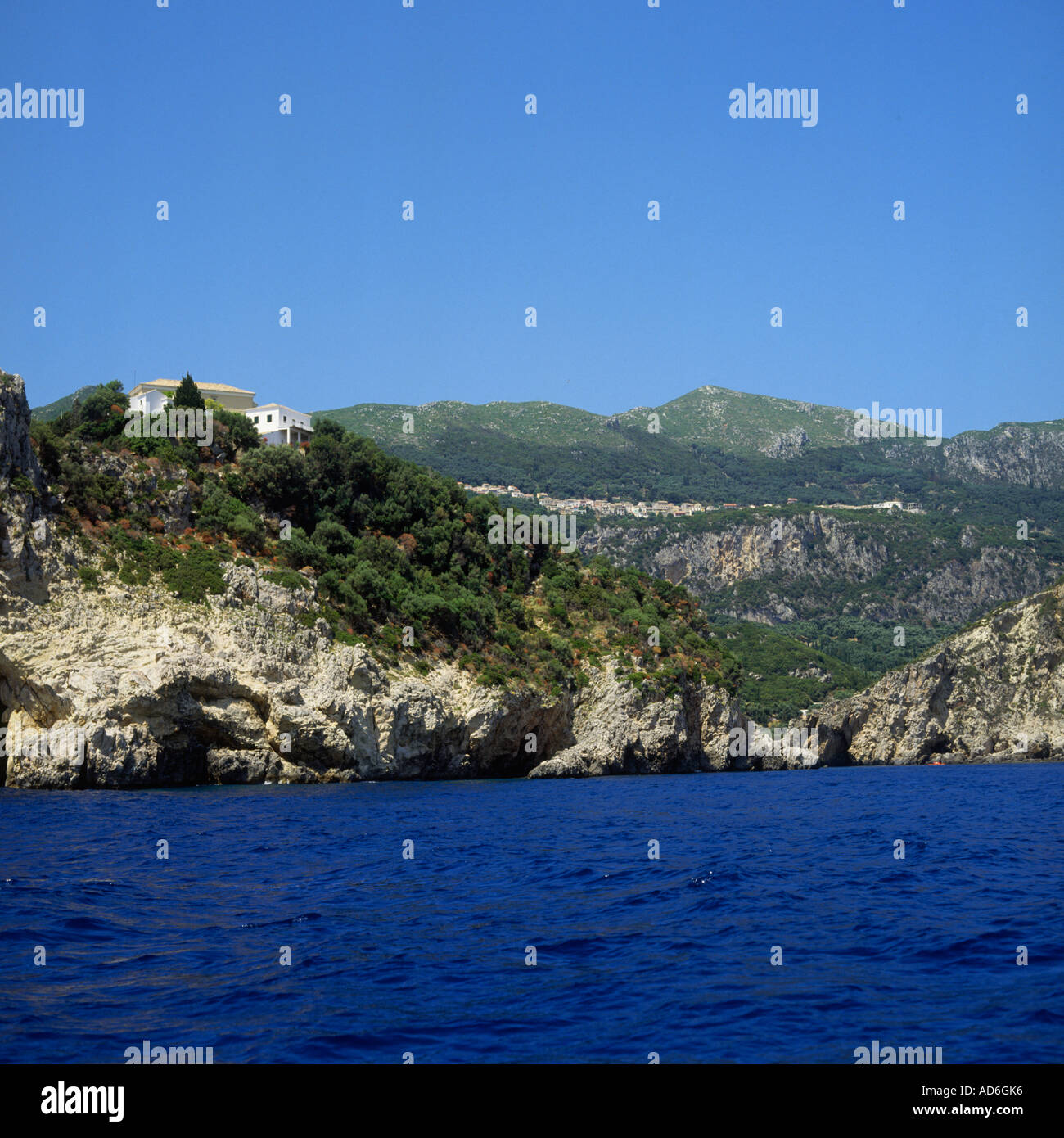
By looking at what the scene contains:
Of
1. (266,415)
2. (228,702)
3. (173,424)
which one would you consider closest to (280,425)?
(266,415)

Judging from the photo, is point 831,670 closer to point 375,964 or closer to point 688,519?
point 688,519

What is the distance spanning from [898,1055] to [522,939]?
6.06 meters

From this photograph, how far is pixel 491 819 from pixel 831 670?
92.7 m

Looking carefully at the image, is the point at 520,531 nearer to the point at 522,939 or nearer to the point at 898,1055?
the point at 522,939

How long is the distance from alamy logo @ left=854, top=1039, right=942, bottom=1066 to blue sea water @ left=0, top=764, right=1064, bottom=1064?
148 mm

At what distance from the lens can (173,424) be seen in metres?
55.0

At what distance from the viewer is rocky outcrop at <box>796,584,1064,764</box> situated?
86.5 metres

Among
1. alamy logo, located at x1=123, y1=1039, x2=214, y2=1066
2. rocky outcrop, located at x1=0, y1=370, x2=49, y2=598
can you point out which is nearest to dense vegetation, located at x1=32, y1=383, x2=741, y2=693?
rocky outcrop, located at x1=0, y1=370, x2=49, y2=598

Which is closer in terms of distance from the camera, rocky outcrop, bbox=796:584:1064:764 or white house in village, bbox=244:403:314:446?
white house in village, bbox=244:403:314:446

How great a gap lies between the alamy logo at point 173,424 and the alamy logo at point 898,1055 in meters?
48.4
